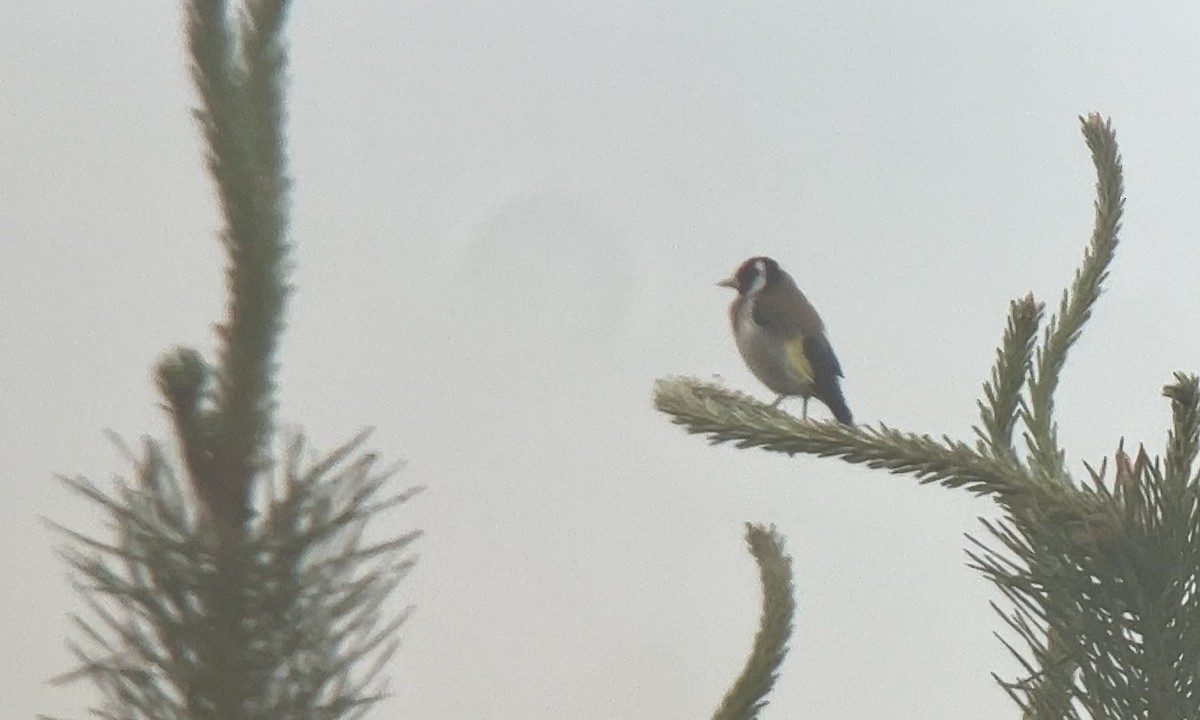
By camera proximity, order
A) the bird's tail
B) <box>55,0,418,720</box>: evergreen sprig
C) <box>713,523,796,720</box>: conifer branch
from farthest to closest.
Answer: the bird's tail → <box>713,523,796,720</box>: conifer branch → <box>55,0,418,720</box>: evergreen sprig

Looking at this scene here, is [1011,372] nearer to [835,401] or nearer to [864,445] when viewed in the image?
[864,445]

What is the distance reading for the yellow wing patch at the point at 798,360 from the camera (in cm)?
65

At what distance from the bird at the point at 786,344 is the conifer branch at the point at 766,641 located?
315 millimetres

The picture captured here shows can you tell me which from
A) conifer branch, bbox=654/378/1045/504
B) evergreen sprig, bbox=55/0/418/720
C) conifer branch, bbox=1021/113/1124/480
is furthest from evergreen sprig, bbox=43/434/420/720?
conifer branch, bbox=1021/113/1124/480

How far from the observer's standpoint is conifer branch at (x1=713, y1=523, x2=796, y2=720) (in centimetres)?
29

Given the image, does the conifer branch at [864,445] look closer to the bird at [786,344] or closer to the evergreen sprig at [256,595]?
the evergreen sprig at [256,595]

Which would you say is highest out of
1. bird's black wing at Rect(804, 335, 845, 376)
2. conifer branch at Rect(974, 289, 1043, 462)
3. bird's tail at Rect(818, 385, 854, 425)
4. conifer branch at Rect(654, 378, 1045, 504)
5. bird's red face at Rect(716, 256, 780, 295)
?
bird's red face at Rect(716, 256, 780, 295)

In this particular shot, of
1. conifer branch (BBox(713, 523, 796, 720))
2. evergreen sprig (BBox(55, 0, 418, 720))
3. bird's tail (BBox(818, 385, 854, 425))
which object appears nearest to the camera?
evergreen sprig (BBox(55, 0, 418, 720))

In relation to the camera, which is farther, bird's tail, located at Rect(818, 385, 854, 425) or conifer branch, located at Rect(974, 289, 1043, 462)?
bird's tail, located at Rect(818, 385, 854, 425)

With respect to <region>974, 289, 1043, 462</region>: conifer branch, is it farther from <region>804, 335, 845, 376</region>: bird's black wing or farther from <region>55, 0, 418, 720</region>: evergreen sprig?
<region>804, 335, 845, 376</region>: bird's black wing

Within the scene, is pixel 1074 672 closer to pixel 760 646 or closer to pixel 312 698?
pixel 760 646

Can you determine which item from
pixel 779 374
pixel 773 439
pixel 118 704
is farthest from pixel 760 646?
pixel 779 374

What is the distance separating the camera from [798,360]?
652mm

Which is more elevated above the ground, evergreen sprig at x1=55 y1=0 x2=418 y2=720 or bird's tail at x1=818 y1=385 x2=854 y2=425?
bird's tail at x1=818 y1=385 x2=854 y2=425
